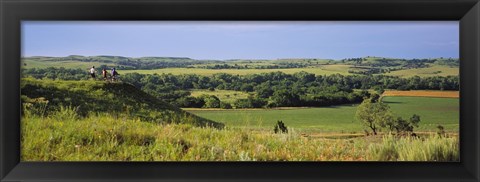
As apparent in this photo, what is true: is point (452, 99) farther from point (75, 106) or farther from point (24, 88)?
point (24, 88)

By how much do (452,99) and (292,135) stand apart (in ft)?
3.70

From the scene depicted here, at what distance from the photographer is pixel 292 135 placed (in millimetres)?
3551

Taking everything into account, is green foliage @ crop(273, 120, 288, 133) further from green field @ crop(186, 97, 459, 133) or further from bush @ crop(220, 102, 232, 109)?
bush @ crop(220, 102, 232, 109)

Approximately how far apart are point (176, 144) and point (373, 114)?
140 cm

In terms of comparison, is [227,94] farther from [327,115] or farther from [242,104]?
[327,115]

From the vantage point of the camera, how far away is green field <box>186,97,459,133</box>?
11.6ft

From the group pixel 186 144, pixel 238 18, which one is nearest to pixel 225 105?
pixel 186 144

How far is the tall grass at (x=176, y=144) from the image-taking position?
343 cm

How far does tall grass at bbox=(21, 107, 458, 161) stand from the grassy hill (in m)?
0.05

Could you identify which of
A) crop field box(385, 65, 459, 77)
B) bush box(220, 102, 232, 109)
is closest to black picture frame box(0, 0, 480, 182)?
crop field box(385, 65, 459, 77)

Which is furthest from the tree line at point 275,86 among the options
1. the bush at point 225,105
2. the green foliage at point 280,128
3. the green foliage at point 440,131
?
the green foliage at point 440,131

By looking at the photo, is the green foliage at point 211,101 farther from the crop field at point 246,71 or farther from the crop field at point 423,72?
the crop field at point 423,72

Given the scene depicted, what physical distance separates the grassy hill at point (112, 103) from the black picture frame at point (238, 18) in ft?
0.87

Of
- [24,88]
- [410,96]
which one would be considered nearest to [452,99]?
[410,96]
